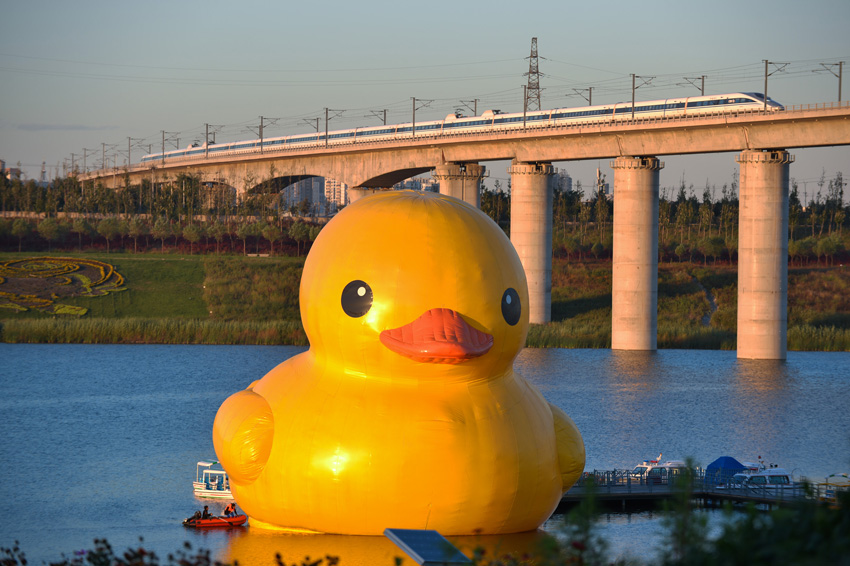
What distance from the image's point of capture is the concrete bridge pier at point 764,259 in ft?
160

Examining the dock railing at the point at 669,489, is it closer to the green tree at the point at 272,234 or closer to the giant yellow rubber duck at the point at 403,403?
the giant yellow rubber duck at the point at 403,403

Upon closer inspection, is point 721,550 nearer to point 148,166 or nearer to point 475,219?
point 475,219

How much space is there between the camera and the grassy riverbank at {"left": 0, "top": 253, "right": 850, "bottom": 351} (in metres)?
53.8

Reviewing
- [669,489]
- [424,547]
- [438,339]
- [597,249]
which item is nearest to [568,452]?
[438,339]

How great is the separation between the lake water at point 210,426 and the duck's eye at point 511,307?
105 inches

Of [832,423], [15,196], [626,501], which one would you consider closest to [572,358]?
[832,423]

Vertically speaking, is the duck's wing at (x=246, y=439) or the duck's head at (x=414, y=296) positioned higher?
the duck's head at (x=414, y=296)

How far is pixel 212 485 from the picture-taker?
813 inches

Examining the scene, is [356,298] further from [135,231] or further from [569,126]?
[135,231]

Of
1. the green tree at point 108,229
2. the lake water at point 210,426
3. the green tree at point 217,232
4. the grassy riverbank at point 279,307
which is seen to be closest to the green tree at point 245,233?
the green tree at point 217,232

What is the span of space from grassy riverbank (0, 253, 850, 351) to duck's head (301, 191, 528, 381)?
39.3m

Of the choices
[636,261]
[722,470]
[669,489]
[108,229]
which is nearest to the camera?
[669,489]

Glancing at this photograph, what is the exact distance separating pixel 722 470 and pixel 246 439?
1264cm

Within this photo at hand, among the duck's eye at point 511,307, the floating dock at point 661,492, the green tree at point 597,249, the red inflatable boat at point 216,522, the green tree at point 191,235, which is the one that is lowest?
the floating dock at point 661,492
